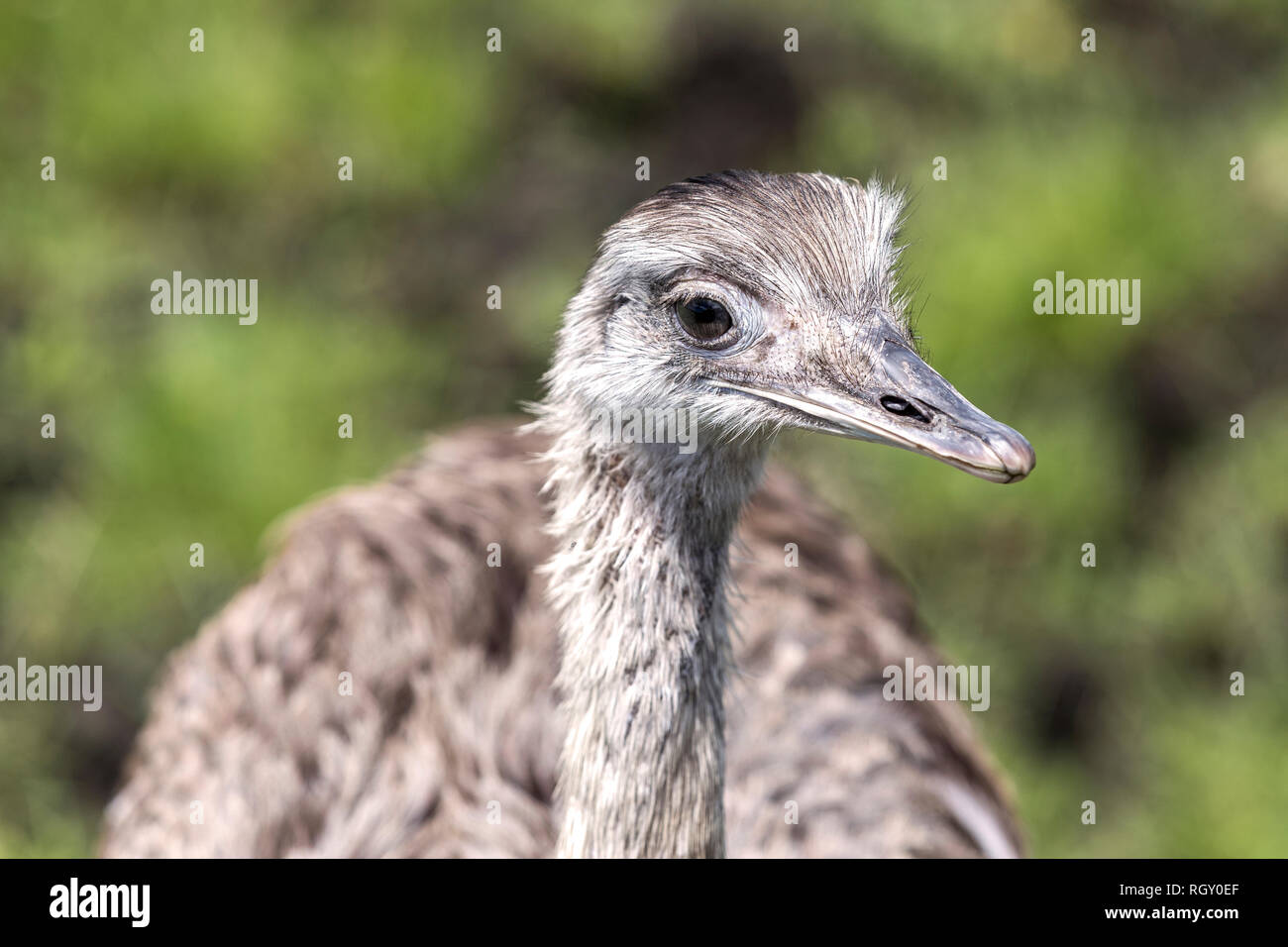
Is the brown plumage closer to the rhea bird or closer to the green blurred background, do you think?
the rhea bird

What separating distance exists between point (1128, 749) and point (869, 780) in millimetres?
1406

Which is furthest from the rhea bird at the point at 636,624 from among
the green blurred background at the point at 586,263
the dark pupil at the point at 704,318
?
the green blurred background at the point at 586,263

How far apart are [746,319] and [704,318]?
0.21 ft

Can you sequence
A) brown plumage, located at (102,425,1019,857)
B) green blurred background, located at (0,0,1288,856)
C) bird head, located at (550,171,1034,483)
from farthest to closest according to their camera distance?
green blurred background, located at (0,0,1288,856) → brown plumage, located at (102,425,1019,857) → bird head, located at (550,171,1034,483)

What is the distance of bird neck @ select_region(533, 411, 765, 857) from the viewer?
2.55m

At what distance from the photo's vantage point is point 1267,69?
18.7 ft

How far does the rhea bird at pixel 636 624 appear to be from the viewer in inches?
101

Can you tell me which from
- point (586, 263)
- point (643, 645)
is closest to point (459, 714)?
point (643, 645)

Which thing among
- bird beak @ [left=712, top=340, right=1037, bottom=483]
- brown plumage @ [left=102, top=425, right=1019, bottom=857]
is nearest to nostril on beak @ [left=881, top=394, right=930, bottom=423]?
bird beak @ [left=712, top=340, right=1037, bottom=483]

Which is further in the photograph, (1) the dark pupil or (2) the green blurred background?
(2) the green blurred background

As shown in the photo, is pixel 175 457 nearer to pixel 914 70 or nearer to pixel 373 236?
pixel 373 236

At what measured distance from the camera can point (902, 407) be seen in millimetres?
2484

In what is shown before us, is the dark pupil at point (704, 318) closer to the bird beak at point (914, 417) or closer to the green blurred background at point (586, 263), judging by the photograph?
the bird beak at point (914, 417)
